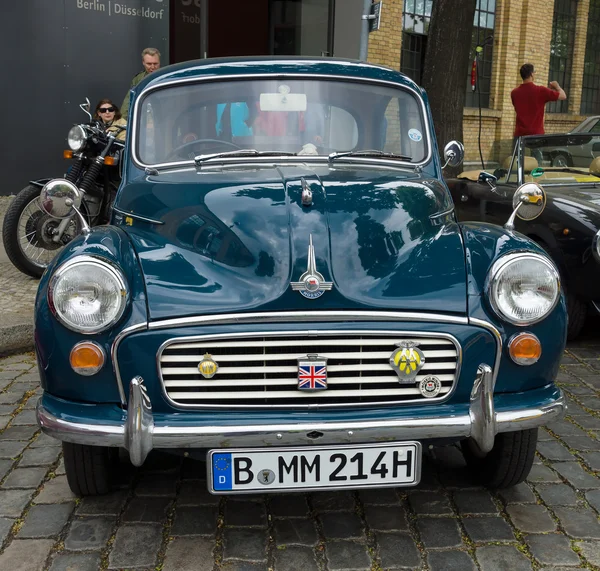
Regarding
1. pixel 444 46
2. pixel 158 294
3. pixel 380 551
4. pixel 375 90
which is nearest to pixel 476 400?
pixel 380 551

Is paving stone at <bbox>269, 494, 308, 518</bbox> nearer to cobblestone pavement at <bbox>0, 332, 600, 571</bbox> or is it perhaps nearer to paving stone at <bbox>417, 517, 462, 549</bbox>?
cobblestone pavement at <bbox>0, 332, 600, 571</bbox>

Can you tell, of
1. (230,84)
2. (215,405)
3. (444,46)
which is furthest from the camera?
(444,46)

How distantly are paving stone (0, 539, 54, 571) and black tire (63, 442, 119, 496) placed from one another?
281 millimetres

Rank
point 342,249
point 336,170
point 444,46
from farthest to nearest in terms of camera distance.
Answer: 1. point 444,46
2. point 336,170
3. point 342,249

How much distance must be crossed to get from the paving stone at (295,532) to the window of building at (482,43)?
14.6m

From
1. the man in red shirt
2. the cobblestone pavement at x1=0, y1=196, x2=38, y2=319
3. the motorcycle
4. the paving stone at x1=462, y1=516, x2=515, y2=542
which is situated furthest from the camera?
the man in red shirt

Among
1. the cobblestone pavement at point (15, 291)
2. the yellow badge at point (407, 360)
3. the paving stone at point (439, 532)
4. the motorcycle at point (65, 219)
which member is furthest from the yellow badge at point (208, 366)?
the motorcycle at point (65, 219)

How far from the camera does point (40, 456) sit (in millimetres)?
3578

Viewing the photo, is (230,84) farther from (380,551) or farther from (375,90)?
(380,551)

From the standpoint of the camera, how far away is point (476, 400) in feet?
8.75

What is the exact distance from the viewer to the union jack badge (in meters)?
2.61

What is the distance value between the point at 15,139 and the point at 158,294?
25.3 feet

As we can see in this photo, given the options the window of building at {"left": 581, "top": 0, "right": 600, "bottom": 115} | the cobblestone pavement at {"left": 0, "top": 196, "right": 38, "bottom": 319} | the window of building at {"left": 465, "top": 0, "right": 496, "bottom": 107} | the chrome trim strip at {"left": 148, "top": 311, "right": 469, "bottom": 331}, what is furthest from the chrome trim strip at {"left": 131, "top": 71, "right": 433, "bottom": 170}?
the window of building at {"left": 581, "top": 0, "right": 600, "bottom": 115}

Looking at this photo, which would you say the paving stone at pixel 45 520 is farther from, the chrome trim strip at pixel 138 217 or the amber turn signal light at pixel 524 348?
the amber turn signal light at pixel 524 348
